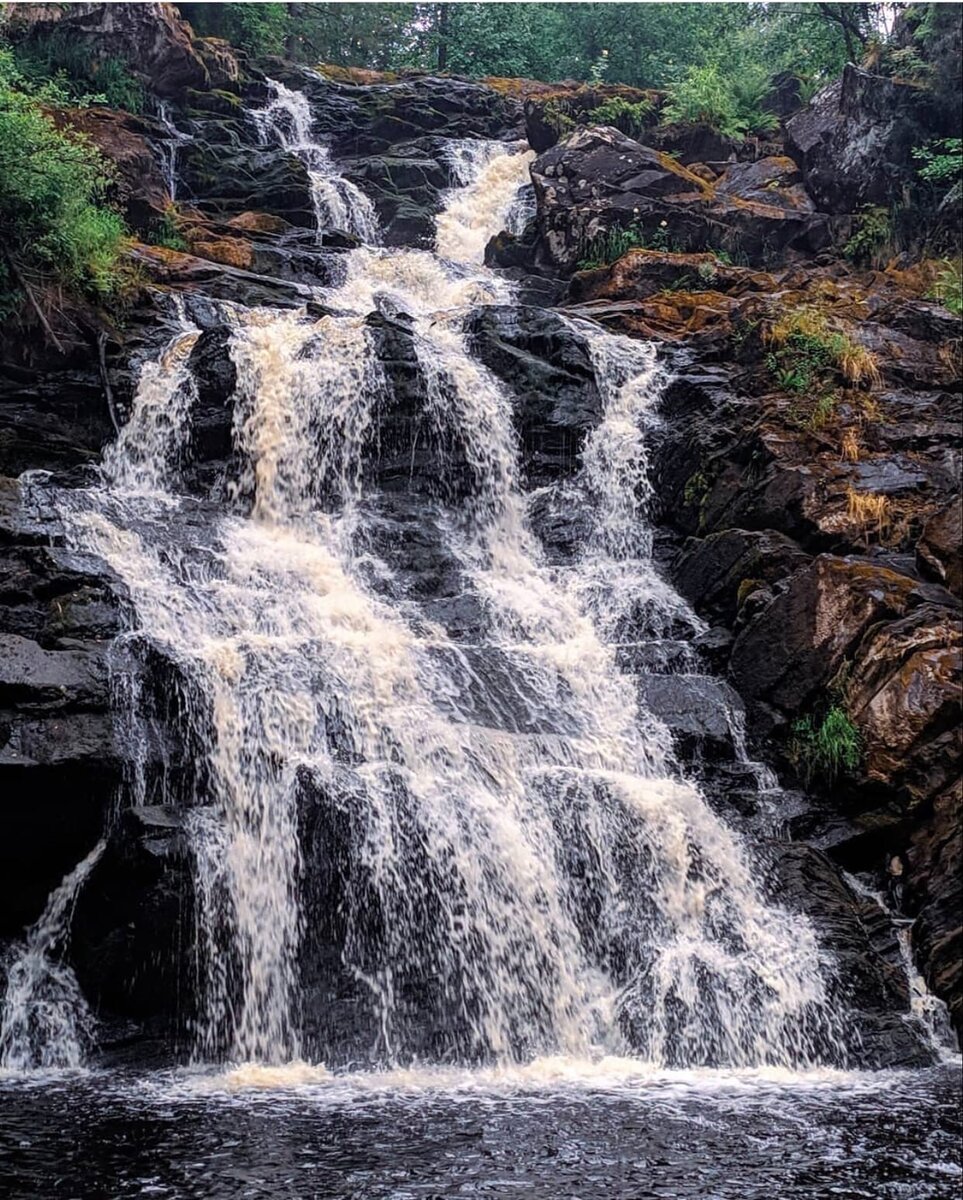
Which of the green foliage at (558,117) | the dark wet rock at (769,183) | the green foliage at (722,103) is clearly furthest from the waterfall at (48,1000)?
the green foliage at (722,103)

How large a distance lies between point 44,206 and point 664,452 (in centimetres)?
1004

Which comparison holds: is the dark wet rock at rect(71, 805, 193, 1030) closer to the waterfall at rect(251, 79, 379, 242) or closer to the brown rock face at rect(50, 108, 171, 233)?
the brown rock face at rect(50, 108, 171, 233)

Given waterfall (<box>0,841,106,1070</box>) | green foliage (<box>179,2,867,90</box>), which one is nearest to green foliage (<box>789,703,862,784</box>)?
waterfall (<box>0,841,106,1070</box>)

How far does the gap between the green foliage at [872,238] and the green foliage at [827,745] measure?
13696 millimetres

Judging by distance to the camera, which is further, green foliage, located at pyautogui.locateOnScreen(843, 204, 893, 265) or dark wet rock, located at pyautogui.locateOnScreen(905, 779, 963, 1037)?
green foliage, located at pyautogui.locateOnScreen(843, 204, 893, 265)

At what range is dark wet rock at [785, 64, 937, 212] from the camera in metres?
22.5

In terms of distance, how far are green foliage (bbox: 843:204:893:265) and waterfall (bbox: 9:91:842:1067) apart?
9705mm

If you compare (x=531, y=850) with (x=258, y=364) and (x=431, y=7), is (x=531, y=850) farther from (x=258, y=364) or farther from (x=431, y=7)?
(x=431, y=7)

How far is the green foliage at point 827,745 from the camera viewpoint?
1117cm

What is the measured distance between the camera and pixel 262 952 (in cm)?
905

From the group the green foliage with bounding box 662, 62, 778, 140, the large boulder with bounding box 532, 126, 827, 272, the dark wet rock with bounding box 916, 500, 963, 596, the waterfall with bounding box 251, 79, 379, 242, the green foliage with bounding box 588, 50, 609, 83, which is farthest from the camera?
the green foliage with bounding box 588, 50, 609, 83

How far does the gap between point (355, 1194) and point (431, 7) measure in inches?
1690

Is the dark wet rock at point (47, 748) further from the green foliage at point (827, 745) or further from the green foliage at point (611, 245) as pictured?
the green foliage at point (611, 245)

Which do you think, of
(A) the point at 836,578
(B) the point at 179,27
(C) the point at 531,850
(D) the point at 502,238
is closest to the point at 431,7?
(B) the point at 179,27
